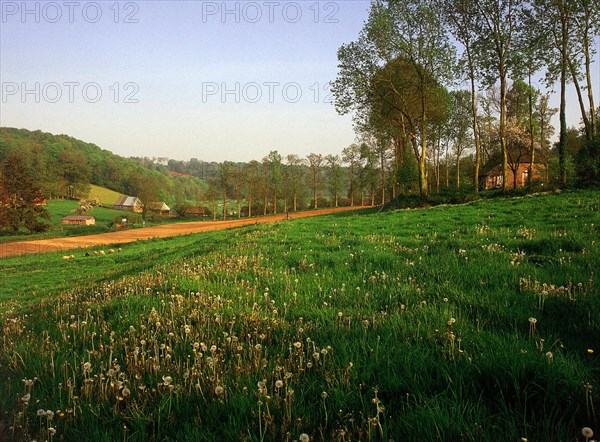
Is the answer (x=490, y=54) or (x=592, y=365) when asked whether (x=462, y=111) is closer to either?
(x=490, y=54)

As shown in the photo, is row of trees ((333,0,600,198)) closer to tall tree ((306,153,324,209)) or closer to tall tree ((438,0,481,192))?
tall tree ((438,0,481,192))

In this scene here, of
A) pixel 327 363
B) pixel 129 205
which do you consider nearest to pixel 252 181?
pixel 129 205

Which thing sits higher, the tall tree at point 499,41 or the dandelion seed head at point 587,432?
the tall tree at point 499,41

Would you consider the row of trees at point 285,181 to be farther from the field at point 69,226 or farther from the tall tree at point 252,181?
the field at point 69,226

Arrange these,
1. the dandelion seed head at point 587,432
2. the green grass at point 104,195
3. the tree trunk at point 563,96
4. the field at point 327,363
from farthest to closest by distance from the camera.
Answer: the green grass at point 104,195
the tree trunk at point 563,96
the field at point 327,363
the dandelion seed head at point 587,432

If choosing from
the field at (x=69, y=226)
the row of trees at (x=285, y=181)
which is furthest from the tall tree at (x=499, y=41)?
the field at (x=69, y=226)

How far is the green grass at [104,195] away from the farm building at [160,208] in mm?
22526

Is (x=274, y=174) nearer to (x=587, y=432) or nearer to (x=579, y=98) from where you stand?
(x=579, y=98)

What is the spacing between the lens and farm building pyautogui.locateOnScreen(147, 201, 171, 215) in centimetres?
11706

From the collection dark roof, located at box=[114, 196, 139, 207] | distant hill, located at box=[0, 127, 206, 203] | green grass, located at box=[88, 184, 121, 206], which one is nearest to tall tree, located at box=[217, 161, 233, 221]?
distant hill, located at box=[0, 127, 206, 203]

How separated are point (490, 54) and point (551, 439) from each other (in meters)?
42.5

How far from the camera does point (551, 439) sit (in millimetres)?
1971

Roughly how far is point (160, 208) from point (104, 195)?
31177 millimetres

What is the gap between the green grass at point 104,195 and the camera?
129000mm
